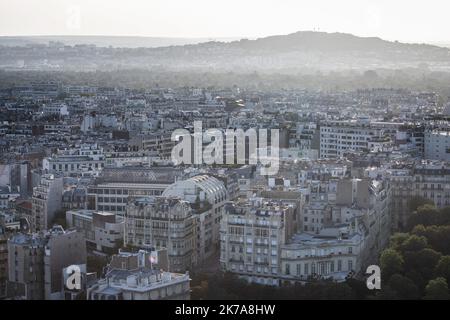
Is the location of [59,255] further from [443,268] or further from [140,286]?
[443,268]

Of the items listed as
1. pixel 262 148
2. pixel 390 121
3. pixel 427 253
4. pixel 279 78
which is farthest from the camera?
pixel 279 78

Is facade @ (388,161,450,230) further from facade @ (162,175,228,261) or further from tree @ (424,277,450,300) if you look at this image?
tree @ (424,277,450,300)

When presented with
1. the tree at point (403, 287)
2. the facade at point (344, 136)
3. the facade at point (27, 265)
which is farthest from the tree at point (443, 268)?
the facade at point (344, 136)

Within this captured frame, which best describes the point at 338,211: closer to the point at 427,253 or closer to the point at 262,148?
the point at 427,253

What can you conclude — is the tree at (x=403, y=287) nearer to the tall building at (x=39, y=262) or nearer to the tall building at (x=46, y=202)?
the tall building at (x=39, y=262)

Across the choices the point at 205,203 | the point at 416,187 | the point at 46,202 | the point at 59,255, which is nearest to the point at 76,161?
the point at 46,202
